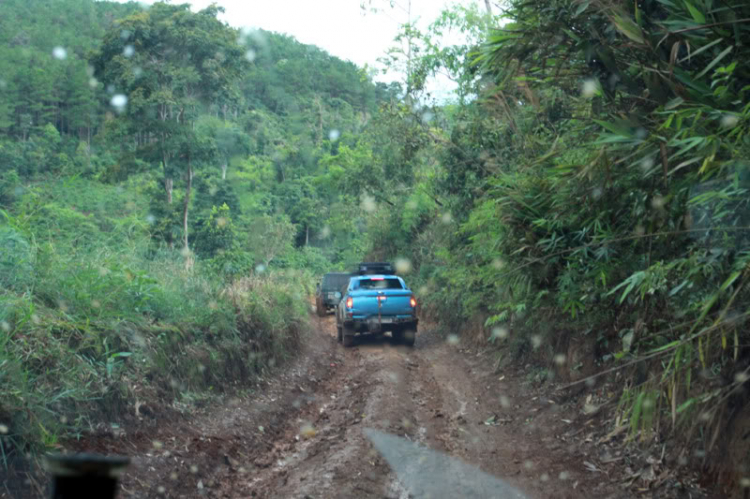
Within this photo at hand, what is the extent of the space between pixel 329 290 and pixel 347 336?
10534 millimetres

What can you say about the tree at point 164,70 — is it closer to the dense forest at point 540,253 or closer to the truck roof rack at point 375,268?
the dense forest at point 540,253

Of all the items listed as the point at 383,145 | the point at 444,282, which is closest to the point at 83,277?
the point at 444,282

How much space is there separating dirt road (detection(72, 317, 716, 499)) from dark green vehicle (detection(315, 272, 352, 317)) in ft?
50.0

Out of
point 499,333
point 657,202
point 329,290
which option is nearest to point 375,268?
point 329,290

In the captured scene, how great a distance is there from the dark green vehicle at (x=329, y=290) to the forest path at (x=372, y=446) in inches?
594

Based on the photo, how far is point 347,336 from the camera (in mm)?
16469

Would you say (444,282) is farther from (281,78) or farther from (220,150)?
(281,78)

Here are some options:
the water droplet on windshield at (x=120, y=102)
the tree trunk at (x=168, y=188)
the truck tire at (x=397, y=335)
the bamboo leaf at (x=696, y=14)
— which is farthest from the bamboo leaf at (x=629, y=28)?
the tree trunk at (x=168, y=188)

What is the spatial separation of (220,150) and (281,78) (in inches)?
1998

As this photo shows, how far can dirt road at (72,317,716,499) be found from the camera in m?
5.55

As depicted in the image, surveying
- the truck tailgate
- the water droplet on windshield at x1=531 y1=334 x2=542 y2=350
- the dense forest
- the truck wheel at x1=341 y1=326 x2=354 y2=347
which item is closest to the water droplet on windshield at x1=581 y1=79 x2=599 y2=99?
the dense forest

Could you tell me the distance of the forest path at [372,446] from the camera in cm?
555

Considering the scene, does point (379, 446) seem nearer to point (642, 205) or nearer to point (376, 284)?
point (642, 205)

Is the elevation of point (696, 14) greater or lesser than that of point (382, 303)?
greater
